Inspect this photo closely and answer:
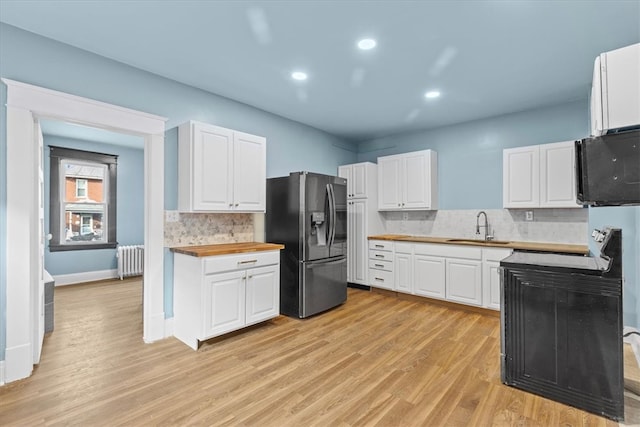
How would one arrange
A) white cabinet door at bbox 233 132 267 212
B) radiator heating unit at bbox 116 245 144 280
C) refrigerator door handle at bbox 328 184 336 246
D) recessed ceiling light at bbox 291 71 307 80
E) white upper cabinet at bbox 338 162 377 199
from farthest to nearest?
radiator heating unit at bbox 116 245 144 280, white upper cabinet at bbox 338 162 377 199, refrigerator door handle at bbox 328 184 336 246, white cabinet door at bbox 233 132 267 212, recessed ceiling light at bbox 291 71 307 80

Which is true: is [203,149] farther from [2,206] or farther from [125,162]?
[125,162]

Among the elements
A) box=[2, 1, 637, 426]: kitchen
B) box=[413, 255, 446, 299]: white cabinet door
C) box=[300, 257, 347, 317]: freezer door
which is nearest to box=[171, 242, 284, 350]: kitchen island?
box=[2, 1, 637, 426]: kitchen

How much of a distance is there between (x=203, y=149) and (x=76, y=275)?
4.32m

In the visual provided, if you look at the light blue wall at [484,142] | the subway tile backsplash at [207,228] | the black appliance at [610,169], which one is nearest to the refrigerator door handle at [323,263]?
the subway tile backsplash at [207,228]

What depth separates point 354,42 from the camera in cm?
258

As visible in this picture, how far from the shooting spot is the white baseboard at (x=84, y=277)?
544 centimetres

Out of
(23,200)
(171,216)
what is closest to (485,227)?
(171,216)

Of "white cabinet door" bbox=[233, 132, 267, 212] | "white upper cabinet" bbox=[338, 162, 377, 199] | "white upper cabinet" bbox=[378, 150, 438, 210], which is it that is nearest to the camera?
"white cabinet door" bbox=[233, 132, 267, 212]

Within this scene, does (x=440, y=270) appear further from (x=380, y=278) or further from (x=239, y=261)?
(x=239, y=261)

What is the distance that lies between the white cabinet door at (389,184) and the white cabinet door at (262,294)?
2381mm

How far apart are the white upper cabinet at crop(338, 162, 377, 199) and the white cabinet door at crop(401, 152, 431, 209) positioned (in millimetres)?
523

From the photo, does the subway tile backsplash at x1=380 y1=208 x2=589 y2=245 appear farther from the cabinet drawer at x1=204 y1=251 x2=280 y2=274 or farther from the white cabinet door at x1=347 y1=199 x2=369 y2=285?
the cabinet drawer at x1=204 y1=251 x2=280 y2=274

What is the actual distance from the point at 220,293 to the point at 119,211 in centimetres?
443

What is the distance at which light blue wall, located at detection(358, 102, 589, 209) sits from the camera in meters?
3.91
